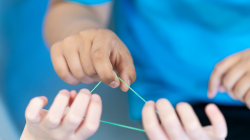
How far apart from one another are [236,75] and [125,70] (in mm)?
220

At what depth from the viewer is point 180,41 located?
Result: 0.56m

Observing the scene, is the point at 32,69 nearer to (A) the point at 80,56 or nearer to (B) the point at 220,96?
(A) the point at 80,56

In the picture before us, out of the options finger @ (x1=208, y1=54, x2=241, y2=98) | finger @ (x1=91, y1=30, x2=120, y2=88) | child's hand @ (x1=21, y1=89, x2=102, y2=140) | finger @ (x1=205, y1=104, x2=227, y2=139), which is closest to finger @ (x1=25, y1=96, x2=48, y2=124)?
child's hand @ (x1=21, y1=89, x2=102, y2=140)

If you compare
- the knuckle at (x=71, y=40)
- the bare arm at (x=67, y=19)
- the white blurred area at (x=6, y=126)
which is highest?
the bare arm at (x=67, y=19)

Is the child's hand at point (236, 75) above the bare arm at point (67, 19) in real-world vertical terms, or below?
below

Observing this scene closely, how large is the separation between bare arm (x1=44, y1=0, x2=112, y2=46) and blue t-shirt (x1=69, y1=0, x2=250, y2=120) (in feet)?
0.11

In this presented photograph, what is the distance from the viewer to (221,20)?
502 mm

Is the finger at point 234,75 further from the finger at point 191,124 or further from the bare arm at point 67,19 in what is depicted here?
the bare arm at point 67,19

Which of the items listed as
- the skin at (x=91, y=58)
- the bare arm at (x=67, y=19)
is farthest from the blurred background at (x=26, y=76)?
the skin at (x=91, y=58)

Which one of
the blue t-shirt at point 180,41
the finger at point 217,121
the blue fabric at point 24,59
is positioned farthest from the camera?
the blue fabric at point 24,59

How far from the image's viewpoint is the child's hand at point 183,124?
0.82ft

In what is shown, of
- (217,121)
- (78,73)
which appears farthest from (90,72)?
(217,121)

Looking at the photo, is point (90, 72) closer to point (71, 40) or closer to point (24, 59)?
point (71, 40)

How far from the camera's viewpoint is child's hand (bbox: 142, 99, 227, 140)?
249 mm
